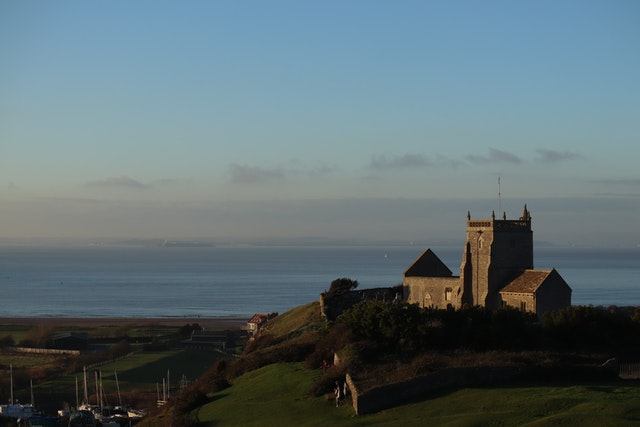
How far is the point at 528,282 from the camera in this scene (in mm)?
49844

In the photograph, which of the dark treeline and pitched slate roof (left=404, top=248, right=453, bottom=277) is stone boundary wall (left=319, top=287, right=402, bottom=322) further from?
the dark treeline

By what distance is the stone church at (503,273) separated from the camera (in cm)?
4916

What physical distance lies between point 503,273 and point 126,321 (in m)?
82.2

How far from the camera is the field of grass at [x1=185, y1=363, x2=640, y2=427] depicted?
2705 centimetres

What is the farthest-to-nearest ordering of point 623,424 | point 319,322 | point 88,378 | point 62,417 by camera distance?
1. point 88,378
2. point 319,322
3. point 62,417
4. point 623,424

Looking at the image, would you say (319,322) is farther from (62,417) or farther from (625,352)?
(625,352)

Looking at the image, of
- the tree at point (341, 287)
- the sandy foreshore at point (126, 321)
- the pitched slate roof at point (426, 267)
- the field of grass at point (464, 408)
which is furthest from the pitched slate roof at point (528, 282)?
the sandy foreshore at point (126, 321)

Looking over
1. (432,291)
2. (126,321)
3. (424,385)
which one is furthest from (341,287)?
(126,321)

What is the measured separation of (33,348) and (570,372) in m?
67.8

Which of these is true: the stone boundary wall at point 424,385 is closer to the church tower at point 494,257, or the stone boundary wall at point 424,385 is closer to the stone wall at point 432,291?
the church tower at point 494,257

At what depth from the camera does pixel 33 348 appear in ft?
298

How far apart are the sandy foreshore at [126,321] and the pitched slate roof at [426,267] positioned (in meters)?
55.5

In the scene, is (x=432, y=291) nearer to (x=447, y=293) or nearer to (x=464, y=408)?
(x=447, y=293)

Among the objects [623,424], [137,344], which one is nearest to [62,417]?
[623,424]
